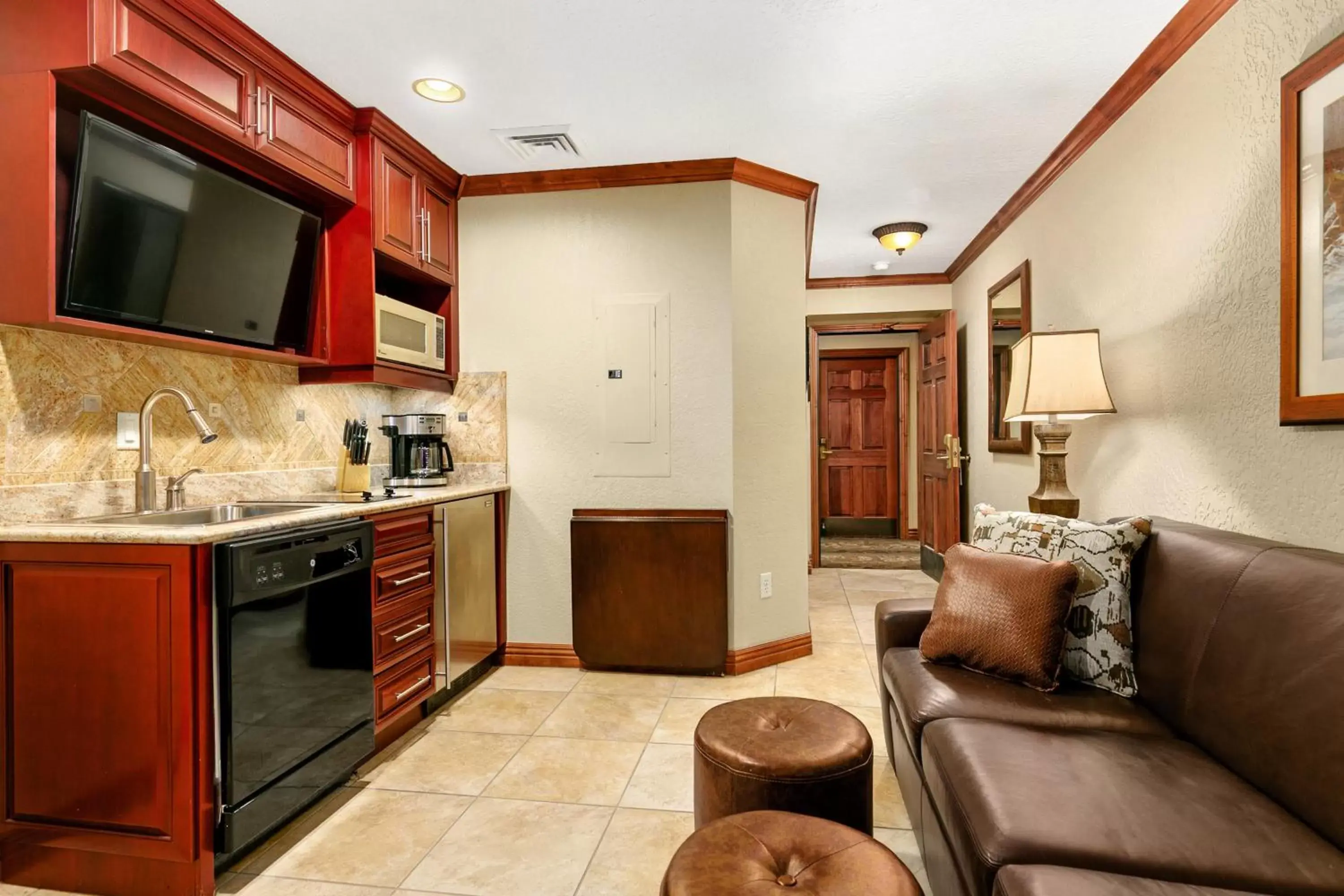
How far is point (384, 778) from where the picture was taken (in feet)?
7.64

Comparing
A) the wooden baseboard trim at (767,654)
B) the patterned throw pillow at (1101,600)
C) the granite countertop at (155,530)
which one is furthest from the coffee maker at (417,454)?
the patterned throw pillow at (1101,600)

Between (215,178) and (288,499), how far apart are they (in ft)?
4.08

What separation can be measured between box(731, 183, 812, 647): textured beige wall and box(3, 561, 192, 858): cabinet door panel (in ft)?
7.57

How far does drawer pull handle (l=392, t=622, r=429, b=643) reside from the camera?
2.56 metres

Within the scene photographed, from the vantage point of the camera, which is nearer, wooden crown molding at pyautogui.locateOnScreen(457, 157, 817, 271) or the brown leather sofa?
the brown leather sofa

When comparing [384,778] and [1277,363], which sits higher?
[1277,363]

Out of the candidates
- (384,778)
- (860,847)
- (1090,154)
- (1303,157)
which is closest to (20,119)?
(384,778)

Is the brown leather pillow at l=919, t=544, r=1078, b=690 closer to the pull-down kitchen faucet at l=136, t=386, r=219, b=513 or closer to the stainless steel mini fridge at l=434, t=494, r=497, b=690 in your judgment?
the stainless steel mini fridge at l=434, t=494, r=497, b=690

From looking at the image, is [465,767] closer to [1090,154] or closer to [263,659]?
[263,659]

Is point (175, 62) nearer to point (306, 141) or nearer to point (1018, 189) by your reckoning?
point (306, 141)

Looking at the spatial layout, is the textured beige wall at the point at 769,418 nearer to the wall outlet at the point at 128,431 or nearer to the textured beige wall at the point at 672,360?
the textured beige wall at the point at 672,360

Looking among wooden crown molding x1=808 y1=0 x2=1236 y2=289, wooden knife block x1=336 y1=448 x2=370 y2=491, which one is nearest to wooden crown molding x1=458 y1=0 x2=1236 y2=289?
wooden crown molding x1=808 y1=0 x2=1236 y2=289

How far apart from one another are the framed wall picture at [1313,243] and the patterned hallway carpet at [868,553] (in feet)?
14.5

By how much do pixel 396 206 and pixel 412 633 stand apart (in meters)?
1.87
